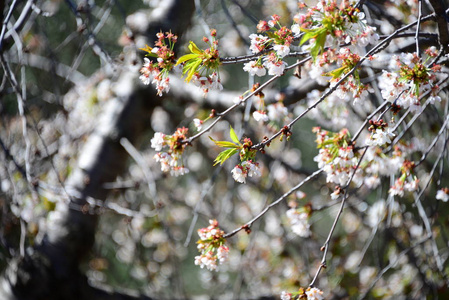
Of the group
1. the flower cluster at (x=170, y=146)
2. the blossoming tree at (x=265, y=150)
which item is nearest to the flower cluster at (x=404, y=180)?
the blossoming tree at (x=265, y=150)

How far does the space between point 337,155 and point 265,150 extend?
1536mm

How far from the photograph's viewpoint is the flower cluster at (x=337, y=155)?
1.34 meters

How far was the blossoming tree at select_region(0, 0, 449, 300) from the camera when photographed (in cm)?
124

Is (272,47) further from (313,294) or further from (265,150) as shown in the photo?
(265,150)

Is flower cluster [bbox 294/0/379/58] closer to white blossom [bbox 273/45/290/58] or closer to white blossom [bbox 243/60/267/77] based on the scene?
white blossom [bbox 273/45/290/58]

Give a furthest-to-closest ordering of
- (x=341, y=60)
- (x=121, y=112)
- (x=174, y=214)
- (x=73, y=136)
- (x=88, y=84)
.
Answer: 1. (x=174, y=214)
2. (x=88, y=84)
3. (x=73, y=136)
4. (x=121, y=112)
5. (x=341, y=60)

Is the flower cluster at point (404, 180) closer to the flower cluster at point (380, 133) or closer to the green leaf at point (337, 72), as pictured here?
the flower cluster at point (380, 133)

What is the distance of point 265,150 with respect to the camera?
2.90 m

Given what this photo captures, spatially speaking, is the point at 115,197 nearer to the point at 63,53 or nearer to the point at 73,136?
the point at 73,136

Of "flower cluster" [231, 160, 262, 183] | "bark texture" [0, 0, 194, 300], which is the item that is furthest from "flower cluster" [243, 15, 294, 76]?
"bark texture" [0, 0, 194, 300]

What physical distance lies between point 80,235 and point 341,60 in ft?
5.77

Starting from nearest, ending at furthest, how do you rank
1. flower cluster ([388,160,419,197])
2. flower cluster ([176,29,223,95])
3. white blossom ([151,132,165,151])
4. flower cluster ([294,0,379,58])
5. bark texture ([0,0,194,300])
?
flower cluster ([294,0,379,58]) → flower cluster ([176,29,223,95]) → white blossom ([151,132,165,151]) → flower cluster ([388,160,419,197]) → bark texture ([0,0,194,300])

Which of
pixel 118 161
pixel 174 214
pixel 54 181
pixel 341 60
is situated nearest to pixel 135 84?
pixel 118 161

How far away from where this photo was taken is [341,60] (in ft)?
4.03
